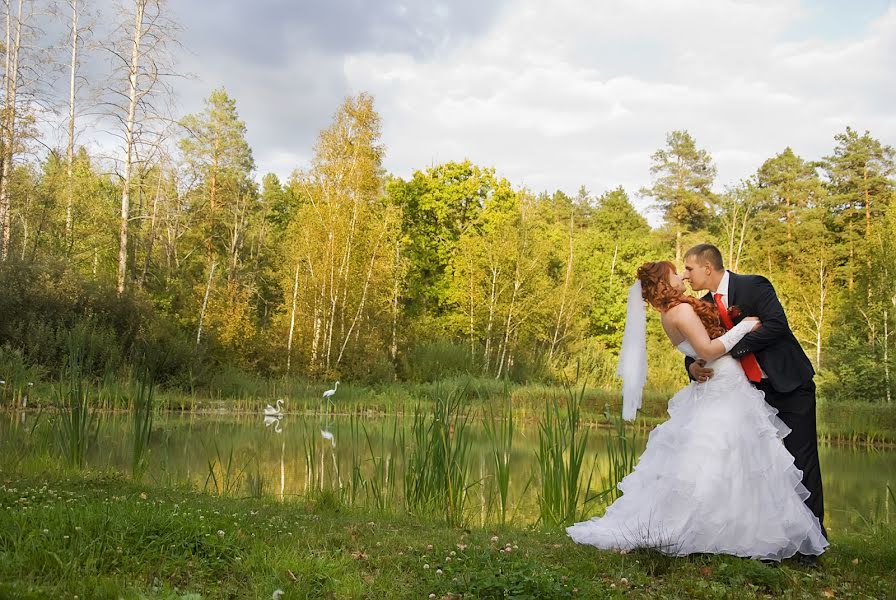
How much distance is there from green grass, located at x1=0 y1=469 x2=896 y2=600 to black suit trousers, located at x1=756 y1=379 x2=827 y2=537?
47 centimetres

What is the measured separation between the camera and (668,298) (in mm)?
4695

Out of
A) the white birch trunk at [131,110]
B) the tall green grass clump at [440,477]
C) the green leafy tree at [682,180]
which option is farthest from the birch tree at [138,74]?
the green leafy tree at [682,180]

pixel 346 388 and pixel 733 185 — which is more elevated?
pixel 733 185

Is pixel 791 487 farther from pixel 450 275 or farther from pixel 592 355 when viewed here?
pixel 450 275

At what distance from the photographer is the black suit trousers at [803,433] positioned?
4.57 meters

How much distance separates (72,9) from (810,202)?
3559cm

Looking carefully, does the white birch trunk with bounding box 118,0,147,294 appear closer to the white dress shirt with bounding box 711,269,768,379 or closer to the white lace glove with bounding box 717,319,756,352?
the white dress shirt with bounding box 711,269,768,379

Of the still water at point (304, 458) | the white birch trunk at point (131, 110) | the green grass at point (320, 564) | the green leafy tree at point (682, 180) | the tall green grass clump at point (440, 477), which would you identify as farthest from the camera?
the green leafy tree at point (682, 180)

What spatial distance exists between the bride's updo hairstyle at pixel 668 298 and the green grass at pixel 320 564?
145cm

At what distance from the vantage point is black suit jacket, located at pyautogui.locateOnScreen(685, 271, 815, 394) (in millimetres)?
4590

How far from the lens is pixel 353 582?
3.64 metres

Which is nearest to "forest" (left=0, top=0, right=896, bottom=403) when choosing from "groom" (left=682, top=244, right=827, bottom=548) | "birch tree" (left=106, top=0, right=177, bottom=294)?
"birch tree" (left=106, top=0, right=177, bottom=294)

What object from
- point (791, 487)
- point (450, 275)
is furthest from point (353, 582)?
point (450, 275)

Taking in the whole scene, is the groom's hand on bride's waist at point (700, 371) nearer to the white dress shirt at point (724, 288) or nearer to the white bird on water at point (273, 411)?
the white dress shirt at point (724, 288)
